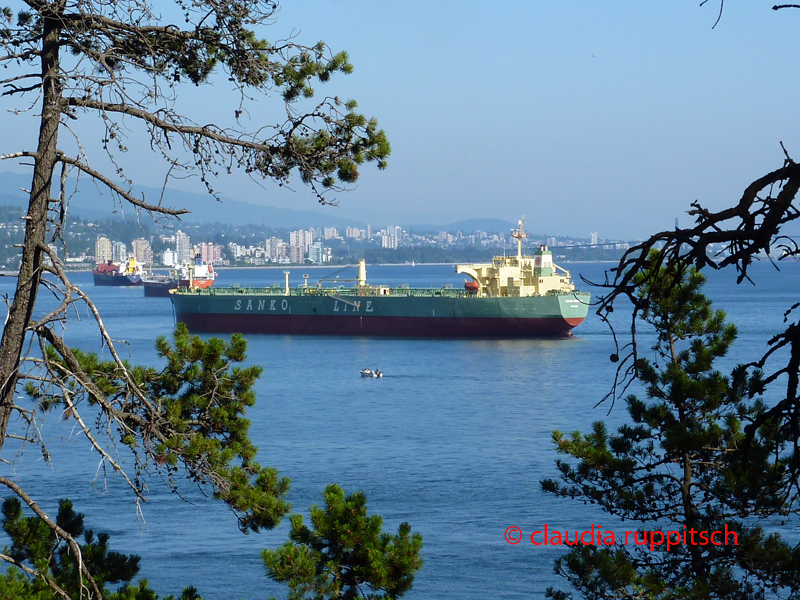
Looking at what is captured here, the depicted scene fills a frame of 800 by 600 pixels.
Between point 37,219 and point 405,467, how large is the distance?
50.5 feet

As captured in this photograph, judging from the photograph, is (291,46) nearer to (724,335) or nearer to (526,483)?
(724,335)

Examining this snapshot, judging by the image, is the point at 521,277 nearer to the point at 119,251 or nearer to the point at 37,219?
the point at 37,219

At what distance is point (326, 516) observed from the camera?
5098 millimetres

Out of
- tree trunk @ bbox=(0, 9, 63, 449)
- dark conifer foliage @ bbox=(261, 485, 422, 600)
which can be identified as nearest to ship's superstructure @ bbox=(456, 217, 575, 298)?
dark conifer foliage @ bbox=(261, 485, 422, 600)

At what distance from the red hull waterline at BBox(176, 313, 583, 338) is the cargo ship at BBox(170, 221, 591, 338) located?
0.14ft

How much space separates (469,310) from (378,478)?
25.3 meters

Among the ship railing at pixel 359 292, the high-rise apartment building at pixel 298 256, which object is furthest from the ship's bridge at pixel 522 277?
the high-rise apartment building at pixel 298 256

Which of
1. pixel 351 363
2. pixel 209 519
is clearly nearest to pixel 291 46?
pixel 209 519

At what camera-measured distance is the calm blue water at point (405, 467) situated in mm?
13141

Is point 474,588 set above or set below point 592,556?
below

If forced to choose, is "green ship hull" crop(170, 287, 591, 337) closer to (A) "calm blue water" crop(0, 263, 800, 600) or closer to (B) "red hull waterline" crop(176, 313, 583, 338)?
(B) "red hull waterline" crop(176, 313, 583, 338)

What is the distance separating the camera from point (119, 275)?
110812 millimetres

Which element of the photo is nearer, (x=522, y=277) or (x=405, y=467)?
(x=405, y=467)

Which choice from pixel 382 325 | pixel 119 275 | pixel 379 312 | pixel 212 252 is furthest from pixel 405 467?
pixel 212 252
